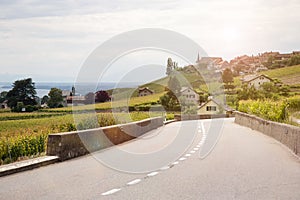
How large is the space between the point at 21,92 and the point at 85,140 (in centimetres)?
3746

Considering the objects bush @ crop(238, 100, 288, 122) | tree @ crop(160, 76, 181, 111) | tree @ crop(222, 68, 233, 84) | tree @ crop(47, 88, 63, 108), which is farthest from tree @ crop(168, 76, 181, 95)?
bush @ crop(238, 100, 288, 122)

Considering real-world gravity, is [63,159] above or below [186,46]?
below

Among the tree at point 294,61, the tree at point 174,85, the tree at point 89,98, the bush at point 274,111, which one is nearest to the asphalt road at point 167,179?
the bush at point 274,111

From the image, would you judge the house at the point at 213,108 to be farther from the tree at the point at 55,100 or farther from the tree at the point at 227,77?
the tree at the point at 227,77

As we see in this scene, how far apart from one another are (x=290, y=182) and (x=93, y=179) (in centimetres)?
427

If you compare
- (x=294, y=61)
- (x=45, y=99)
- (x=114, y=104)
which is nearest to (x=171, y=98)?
(x=294, y=61)

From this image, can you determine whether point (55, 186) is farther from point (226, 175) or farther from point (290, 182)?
point (290, 182)

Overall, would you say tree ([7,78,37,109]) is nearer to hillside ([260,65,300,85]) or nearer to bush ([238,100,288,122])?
bush ([238,100,288,122])

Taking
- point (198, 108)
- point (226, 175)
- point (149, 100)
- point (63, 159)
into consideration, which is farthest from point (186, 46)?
point (149, 100)

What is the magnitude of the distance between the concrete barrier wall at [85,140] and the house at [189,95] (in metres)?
83.3

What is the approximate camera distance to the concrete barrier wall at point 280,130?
16.2 metres

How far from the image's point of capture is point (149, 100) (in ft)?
346

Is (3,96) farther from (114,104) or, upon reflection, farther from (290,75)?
(290,75)

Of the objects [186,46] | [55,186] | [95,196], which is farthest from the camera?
[186,46]
